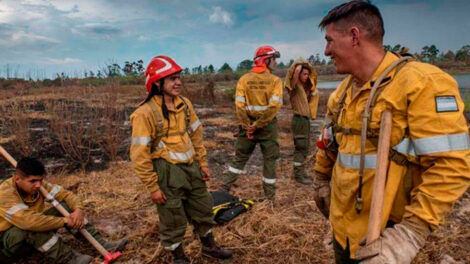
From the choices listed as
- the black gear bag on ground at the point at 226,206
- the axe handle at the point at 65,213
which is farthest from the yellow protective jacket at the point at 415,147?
the axe handle at the point at 65,213

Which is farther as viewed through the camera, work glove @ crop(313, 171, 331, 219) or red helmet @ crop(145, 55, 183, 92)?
red helmet @ crop(145, 55, 183, 92)

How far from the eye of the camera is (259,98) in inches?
178

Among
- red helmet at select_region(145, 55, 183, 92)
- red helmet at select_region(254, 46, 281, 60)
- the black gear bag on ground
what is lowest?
the black gear bag on ground

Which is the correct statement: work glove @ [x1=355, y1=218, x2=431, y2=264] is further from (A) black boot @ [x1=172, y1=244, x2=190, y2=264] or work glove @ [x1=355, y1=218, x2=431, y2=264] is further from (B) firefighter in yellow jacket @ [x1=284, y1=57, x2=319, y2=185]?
(B) firefighter in yellow jacket @ [x1=284, y1=57, x2=319, y2=185]

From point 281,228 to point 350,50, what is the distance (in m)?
2.89

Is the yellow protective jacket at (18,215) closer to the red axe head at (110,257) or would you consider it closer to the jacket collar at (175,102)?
the red axe head at (110,257)

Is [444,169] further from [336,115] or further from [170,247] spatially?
[170,247]

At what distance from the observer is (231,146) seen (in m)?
7.97

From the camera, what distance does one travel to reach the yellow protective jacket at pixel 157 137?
2689 mm

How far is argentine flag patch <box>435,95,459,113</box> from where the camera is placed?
1.25m

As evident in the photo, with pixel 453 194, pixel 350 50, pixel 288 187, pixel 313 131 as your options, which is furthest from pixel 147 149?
pixel 313 131

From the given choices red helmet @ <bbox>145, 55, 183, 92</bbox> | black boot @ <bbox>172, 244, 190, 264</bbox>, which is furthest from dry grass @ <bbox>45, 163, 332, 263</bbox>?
red helmet @ <bbox>145, 55, 183, 92</bbox>

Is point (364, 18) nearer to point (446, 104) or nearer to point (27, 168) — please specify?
point (446, 104)

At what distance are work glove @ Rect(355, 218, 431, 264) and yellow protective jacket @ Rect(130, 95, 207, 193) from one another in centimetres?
198
